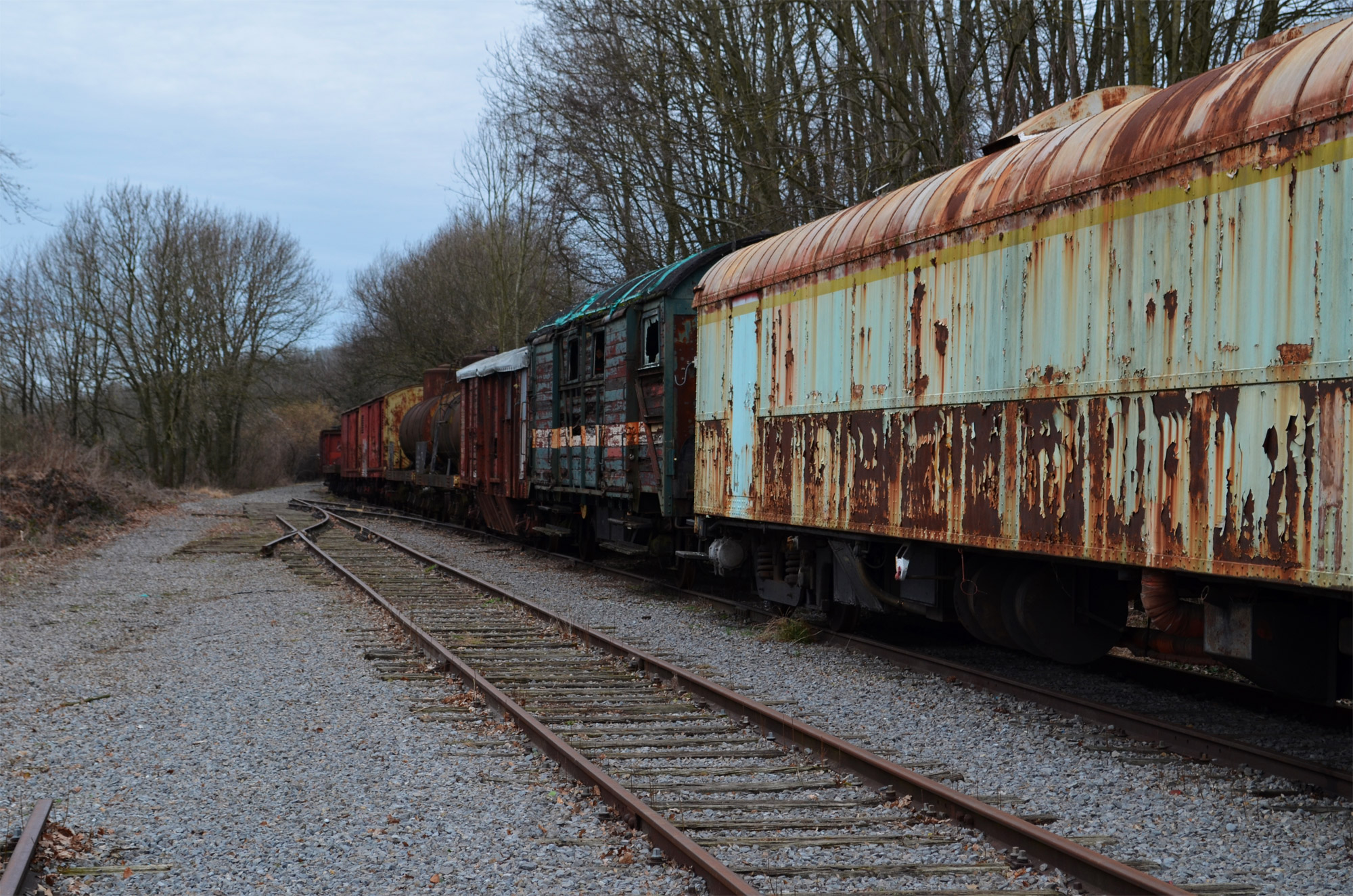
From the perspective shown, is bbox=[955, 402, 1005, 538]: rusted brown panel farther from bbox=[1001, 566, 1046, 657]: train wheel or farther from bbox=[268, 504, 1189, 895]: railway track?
bbox=[268, 504, 1189, 895]: railway track

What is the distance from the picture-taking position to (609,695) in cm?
765

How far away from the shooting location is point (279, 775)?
19.0ft

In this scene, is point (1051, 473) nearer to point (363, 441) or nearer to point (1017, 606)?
point (1017, 606)

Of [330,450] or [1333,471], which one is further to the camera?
[330,450]

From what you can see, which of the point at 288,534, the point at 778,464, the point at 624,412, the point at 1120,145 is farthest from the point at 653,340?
the point at 288,534

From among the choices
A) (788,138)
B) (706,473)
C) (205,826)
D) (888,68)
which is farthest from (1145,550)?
(788,138)

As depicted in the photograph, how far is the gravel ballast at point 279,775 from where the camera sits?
4418mm

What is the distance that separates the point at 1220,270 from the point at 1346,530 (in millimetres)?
1265

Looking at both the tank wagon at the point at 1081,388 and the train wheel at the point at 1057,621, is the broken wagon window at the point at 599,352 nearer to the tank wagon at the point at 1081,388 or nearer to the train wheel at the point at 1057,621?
the tank wagon at the point at 1081,388

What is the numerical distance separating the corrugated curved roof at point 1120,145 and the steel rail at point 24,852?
5.43 meters

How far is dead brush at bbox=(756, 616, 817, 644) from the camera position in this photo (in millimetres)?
9742

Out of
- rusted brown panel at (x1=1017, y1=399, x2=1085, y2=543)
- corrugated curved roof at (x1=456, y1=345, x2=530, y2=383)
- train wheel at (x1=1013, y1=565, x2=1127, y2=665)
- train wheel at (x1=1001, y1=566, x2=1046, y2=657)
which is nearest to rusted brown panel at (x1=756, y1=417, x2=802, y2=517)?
train wheel at (x1=1001, y1=566, x2=1046, y2=657)

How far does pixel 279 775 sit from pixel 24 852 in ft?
5.54

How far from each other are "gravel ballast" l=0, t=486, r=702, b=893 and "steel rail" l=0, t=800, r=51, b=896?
208 mm
